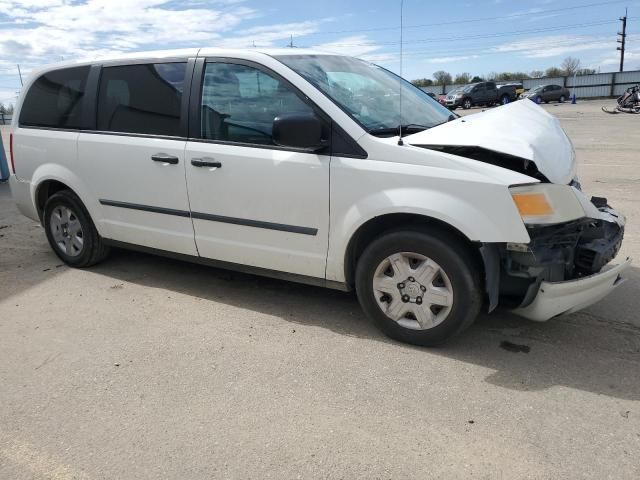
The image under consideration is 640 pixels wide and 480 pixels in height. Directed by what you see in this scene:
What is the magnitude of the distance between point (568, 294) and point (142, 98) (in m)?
3.34

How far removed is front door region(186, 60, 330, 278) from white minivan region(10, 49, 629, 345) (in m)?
0.01

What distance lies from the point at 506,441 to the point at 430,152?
1571 millimetres

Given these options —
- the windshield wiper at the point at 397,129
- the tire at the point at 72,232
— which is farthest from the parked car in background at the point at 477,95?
the windshield wiper at the point at 397,129

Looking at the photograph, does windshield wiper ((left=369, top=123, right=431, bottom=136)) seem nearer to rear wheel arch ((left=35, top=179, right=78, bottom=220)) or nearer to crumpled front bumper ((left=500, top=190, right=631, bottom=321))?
crumpled front bumper ((left=500, top=190, right=631, bottom=321))

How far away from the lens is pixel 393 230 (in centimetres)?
324

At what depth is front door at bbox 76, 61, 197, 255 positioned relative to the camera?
398cm

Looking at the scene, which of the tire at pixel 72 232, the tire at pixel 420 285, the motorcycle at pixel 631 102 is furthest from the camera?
the motorcycle at pixel 631 102

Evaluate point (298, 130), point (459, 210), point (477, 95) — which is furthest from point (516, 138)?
point (477, 95)

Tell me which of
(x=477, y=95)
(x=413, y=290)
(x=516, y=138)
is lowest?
(x=413, y=290)

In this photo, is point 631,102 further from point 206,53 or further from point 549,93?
point 206,53

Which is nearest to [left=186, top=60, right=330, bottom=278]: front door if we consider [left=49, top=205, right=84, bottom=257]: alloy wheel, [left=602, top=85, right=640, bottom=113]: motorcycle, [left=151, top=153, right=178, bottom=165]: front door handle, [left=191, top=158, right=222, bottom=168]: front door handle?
[left=191, top=158, right=222, bottom=168]: front door handle

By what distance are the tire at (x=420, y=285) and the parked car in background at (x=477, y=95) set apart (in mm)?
36308

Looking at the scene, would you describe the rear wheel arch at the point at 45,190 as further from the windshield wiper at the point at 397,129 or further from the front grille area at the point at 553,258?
the front grille area at the point at 553,258

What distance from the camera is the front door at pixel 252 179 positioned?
345 cm
